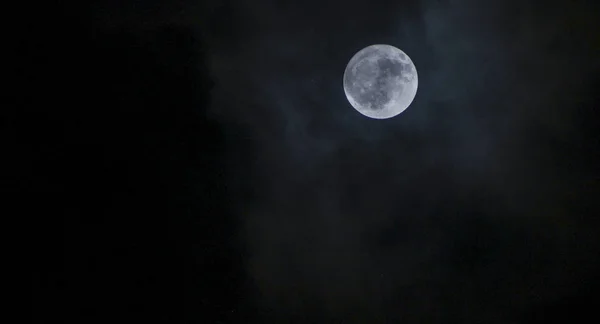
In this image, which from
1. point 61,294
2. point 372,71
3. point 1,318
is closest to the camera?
point 372,71

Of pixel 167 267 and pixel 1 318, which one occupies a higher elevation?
pixel 167 267

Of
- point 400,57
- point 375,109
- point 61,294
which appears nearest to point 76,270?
point 61,294

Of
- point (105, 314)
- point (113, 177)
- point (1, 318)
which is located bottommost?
point (1, 318)

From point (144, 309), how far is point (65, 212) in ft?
19.7

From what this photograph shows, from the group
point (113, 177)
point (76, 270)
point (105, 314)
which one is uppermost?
point (113, 177)

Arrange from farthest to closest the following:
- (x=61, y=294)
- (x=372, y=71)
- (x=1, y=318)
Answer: (x=61, y=294) < (x=1, y=318) < (x=372, y=71)

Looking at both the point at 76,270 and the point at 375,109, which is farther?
the point at 76,270

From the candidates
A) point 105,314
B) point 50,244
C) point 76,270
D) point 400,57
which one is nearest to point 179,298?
point 105,314

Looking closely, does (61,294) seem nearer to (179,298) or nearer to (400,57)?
(179,298)

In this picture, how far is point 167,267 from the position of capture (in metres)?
21.7

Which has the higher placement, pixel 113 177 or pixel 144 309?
pixel 113 177

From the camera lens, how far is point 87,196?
21125 millimetres

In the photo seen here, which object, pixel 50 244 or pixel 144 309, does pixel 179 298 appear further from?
pixel 50 244

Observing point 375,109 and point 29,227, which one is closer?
point 375,109
